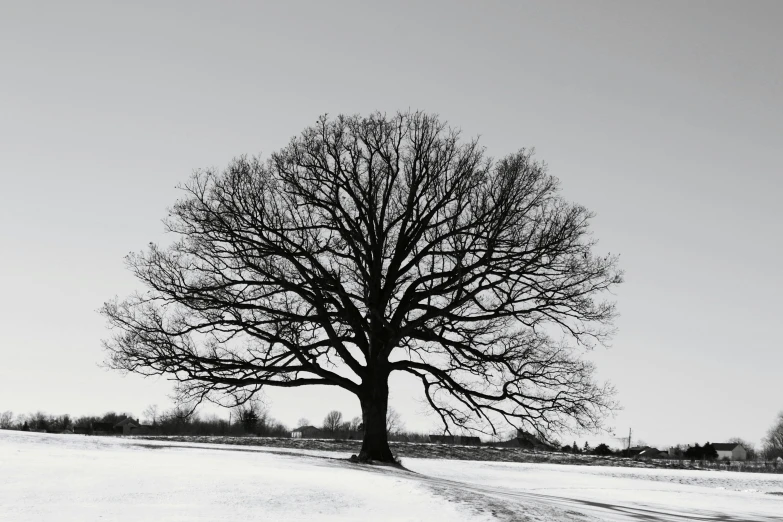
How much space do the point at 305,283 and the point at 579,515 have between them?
12111 mm

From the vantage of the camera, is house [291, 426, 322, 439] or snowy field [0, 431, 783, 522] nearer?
snowy field [0, 431, 783, 522]

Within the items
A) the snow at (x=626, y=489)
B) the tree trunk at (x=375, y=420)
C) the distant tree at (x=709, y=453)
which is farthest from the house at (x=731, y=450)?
the tree trunk at (x=375, y=420)

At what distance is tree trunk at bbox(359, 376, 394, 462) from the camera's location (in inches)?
976

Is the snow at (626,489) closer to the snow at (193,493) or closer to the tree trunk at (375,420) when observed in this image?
the tree trunk at (375,420)

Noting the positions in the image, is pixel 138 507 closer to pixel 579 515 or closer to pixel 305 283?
pixel 579 515

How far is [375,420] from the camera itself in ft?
82.3

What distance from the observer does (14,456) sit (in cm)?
1650

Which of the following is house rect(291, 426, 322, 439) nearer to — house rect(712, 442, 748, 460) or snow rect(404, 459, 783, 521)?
snow rect(404, 459, 783, 521)

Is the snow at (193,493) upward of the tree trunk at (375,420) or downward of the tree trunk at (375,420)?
downward

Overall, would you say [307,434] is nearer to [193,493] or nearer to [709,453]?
[709,453]

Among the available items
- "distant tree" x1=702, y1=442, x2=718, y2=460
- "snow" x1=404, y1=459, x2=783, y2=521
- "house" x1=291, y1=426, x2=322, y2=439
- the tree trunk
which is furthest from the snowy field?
"distant tree" x1=702, y1=442, x2=718, y2=460

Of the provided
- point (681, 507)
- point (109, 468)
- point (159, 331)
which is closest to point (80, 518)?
point (109, 468)

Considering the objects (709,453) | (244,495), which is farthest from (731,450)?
(244,495)

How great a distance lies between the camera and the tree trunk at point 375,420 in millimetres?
24797
